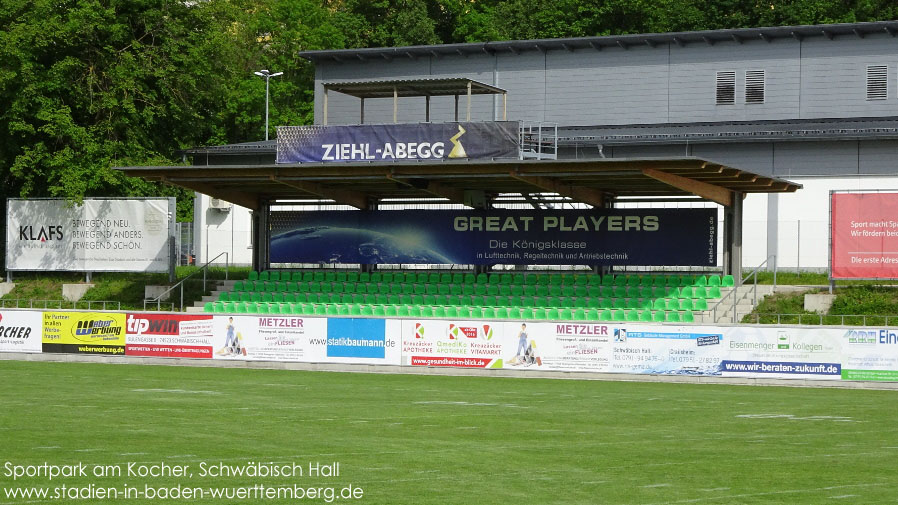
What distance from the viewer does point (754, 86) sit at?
51.3 m

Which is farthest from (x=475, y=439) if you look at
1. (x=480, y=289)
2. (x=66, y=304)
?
(x=66, y=304)

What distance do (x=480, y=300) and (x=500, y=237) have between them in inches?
129

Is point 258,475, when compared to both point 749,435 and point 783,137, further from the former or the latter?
point 783,137

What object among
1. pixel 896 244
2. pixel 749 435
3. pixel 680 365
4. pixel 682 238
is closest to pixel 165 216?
pixel 682 238

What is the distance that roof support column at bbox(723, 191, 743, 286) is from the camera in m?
35.7

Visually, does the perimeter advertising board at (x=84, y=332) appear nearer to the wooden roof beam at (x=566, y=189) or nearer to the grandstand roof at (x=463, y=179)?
the grandstand roof at (x=463, y=179)

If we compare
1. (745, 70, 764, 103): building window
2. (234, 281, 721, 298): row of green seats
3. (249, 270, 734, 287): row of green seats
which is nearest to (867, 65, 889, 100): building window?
(745, 70, 764, 103): building window

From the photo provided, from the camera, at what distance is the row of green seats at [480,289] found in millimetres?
34844

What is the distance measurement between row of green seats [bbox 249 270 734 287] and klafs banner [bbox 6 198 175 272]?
5.26 metres

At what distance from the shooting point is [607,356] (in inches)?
1147

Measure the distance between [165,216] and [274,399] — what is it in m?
23.9

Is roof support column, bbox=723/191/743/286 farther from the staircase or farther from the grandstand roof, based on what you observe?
the staircase

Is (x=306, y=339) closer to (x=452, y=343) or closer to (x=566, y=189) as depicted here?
(x=452, y=343)

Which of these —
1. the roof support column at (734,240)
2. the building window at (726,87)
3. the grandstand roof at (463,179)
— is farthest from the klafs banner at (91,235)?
the building window at (726,87)
